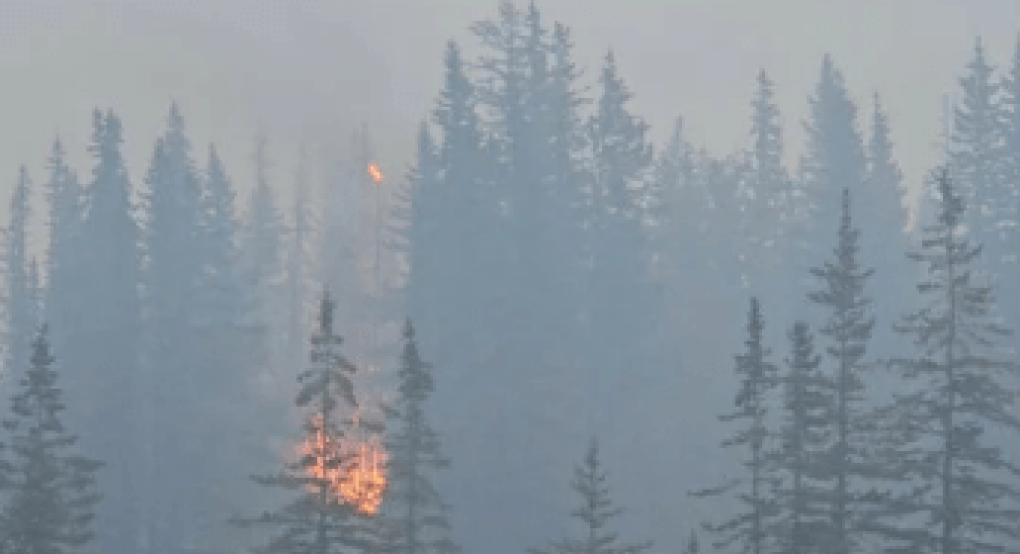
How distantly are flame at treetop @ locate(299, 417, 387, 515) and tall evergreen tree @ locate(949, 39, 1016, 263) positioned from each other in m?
30.4

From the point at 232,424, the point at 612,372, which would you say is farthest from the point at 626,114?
the point at 232,424

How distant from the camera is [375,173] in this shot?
356 ft

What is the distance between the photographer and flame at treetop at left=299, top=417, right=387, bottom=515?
40.1 meters

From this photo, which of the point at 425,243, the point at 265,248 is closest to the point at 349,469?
the point at 425,243

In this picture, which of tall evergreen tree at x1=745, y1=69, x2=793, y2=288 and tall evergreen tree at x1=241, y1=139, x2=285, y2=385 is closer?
tall evergreen tree at x1=745, y1=69, x2=793, y2=288

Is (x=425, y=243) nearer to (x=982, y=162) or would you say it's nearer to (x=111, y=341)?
(x=111, y=341)

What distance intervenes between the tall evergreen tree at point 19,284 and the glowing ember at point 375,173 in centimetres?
2347

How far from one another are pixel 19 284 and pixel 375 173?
29.6 m

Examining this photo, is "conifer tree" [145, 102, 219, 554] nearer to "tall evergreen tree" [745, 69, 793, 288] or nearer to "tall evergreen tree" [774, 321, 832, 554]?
"tall evergreen tree" [745, 69, 793, 288]

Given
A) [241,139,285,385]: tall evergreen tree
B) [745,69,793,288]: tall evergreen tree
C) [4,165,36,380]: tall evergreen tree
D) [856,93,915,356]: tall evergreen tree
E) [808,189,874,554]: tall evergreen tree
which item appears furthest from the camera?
[241,139,285,385]: tall evergreen tree

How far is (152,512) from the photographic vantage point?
64.1m

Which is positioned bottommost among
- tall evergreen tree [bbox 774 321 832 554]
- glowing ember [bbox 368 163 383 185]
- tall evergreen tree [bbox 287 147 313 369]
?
tall evergreen tree [bbox 774 321 832 554]

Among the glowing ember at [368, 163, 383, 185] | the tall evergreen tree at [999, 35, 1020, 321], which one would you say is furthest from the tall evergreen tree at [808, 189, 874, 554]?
the glowing ember at [368, 163, 383, 185]

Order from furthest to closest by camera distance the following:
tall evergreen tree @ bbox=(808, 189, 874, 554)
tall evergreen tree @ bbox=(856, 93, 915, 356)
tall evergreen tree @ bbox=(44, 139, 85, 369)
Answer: tall evergreen tree @ bbox=(856, 93, 915, 356) < tall evergreen tree @ bbox=(44, 139, 85, 369) < tall evergreen tree @ bbox=(808, 189, 874, 554)
